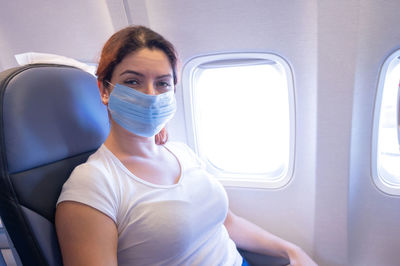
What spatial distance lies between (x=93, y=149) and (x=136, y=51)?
1.52ft

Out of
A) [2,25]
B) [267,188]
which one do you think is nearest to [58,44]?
[2,25]

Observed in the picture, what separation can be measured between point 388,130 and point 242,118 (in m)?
0.95

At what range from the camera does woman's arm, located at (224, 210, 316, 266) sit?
4.35 feet

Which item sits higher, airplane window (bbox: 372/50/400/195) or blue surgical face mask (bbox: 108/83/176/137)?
blue surgical face mask (bbox: 108/83/176/137)

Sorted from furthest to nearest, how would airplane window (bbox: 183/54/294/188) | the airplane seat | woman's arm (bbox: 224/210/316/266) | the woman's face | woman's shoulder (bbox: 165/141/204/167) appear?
airplane window (bbox: 183/54/294/188)
woman's arm (bbox: 224/210/316/266)
woman's shoulder (bbox: 165/141/204/167)
the woman's face
the airplane seat

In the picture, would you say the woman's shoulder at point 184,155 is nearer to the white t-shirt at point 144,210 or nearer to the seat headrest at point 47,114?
the white t-shirt at point 144,210

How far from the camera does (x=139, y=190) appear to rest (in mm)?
908

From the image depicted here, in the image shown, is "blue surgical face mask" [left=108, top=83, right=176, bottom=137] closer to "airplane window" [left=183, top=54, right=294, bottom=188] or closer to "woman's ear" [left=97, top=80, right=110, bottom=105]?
"woman's ear" [left=97, top=80, right=110, bottom=105]

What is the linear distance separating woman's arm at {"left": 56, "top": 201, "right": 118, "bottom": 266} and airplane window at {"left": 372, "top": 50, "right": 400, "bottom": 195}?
5.21ft

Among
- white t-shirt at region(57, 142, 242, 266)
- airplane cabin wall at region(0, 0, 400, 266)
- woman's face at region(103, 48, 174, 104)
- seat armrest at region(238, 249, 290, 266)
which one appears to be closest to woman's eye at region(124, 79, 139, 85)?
woman's face at region(103, 48, 174, 104)

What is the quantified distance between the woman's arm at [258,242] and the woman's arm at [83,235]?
2.58 ft

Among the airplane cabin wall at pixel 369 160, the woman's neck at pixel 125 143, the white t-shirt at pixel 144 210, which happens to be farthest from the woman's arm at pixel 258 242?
the woman's neck at pixel 125 143

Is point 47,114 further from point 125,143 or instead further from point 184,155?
point 184,155

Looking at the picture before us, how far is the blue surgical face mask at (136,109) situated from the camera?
38.1 inches
